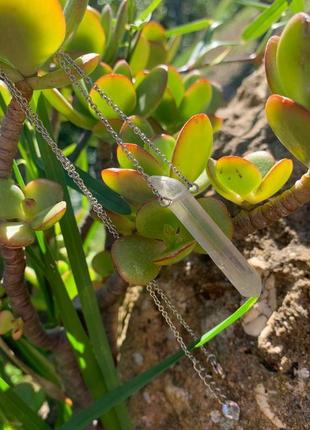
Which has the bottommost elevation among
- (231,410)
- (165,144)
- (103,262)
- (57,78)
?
(231,410)

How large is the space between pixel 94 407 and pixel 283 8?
50 cm

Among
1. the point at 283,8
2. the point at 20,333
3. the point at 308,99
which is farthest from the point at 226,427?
the point at 283,8

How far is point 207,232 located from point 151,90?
0.21 metres

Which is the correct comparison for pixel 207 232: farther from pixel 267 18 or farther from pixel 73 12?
pixel 267 18

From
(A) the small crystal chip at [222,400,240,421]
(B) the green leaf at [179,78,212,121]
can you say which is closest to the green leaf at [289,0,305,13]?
(B) the green leaf at [179,78,212,121]

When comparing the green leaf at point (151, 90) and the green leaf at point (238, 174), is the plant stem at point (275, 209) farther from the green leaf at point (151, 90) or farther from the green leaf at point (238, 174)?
the green leaf at point (151, 90)

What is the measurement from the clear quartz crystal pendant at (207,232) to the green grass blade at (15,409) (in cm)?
24

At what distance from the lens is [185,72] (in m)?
0.95


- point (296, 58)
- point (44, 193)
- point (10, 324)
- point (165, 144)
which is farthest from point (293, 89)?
point (10, 324)

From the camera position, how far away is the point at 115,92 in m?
0.61

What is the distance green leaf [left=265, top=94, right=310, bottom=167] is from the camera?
47 cm

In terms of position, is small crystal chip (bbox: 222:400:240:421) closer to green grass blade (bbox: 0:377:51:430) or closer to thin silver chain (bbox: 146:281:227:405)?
thin silver chain (bbox: 146:281:227:405)

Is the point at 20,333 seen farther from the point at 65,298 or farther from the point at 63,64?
the point at 63,64

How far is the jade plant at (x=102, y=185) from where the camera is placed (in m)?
0.48
